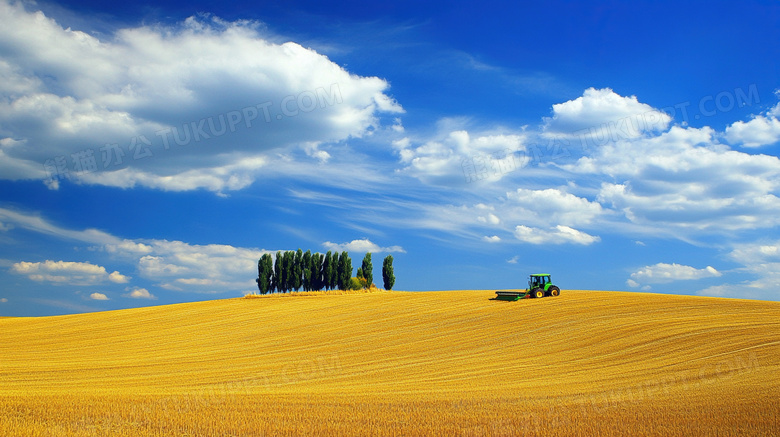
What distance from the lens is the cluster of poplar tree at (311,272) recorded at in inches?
2972

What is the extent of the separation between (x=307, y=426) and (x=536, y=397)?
7.70m

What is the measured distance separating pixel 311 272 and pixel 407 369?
189 feet

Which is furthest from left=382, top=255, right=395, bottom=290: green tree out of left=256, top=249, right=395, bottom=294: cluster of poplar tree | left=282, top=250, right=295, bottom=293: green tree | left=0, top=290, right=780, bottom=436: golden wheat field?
left=0, top=290, right=780, bottom=436: golden wheat field

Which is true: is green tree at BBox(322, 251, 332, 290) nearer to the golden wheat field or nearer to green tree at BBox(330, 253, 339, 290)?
green tree at BBox(330, 253, 339, 290)

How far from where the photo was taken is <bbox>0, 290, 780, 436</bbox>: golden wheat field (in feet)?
37.7

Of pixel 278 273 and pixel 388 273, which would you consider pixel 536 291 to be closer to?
pixel 388 273

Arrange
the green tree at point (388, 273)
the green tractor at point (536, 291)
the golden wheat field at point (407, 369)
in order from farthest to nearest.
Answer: the green tree at point (388, 273) < the green tractor at point (536, 291) < the golden wheat field at point (407, 369)

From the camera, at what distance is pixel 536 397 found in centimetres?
1534

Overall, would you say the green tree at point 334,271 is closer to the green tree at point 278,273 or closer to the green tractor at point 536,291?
the green tree at point 278,273

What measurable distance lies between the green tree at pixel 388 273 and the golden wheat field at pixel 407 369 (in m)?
31.7

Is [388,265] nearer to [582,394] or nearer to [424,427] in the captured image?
[582,394]

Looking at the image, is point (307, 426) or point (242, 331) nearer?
point (307, 426)

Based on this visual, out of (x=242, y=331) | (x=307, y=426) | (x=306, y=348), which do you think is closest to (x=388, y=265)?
(x=242, y=331)

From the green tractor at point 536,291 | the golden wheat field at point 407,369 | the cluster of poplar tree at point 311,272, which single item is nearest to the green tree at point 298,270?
the cluster of poplar tree at point 311,272
